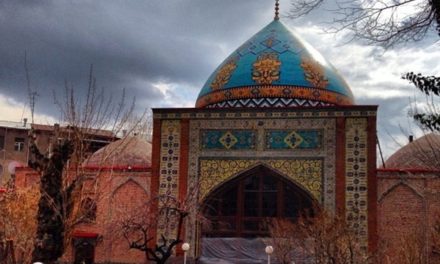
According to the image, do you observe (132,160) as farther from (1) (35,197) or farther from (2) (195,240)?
(1) (35,197)

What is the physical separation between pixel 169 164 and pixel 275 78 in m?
3.97

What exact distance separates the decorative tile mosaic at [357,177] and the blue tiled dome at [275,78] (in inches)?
98.6

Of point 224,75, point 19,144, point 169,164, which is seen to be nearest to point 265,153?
point 169,164

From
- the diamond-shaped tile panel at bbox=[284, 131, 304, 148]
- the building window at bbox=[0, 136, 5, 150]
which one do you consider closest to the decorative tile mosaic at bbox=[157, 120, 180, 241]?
the diamond-shaped tile panel at bbox=[284, 131, 304, 148]

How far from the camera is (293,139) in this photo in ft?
52.4

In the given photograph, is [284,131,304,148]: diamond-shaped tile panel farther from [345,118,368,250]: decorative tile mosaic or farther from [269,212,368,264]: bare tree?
[269,212,368,264]: bare tree

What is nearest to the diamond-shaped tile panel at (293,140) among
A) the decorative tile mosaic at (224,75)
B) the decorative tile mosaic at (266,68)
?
the decorative tile mosaic at (266,68)

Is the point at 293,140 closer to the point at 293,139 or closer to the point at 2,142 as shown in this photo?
the point at 293,139

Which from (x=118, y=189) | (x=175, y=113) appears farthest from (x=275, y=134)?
(x=118, y=189)

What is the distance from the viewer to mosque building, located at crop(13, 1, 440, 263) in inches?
607

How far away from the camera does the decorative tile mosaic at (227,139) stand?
53.2 feet

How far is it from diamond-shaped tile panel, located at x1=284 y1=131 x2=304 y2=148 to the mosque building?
1.0 inches

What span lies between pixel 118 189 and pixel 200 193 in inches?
93.5

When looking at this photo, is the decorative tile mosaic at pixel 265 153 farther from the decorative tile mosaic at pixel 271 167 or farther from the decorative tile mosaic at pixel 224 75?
the decorative tile mosaic at pixel 224 75
